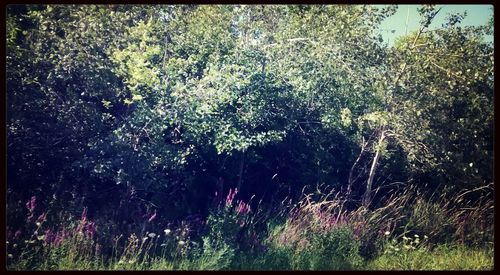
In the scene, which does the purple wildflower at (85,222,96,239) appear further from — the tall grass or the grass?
the grass

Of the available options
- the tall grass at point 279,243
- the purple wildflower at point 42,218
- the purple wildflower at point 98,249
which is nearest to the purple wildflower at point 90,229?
the tall grass at point 279,243

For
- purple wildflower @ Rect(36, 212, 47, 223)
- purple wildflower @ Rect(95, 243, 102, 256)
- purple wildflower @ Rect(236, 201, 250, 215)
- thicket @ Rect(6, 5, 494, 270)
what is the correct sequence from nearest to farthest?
purple wildflower @ Rect(95, 243, 102, 256) < purple wildflower @ Rect(36, 212, 47, 223) < thicket @ Rect(6, 5, 494, 270) < purple wildflower @ Rect(236, 201, 250, 215)

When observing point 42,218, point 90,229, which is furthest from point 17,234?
point 90,229

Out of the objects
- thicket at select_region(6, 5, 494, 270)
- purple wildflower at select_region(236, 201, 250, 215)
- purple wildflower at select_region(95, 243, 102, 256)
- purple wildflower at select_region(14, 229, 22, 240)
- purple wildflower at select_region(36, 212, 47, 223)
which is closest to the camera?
purple wildflower at select_region(14, 229, 22, 240)

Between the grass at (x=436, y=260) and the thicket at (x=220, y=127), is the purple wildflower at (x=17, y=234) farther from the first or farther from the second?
the grass at (x=436, y=260)

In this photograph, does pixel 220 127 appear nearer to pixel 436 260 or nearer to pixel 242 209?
pixel 242 209

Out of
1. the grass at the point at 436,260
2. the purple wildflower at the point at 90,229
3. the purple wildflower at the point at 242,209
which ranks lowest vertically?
the grass at the point at 436,260

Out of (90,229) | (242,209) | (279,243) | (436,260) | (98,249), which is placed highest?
(242,209)

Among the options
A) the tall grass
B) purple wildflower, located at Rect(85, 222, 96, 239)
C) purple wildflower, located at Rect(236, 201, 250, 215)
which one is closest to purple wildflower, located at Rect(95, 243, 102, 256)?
the tall grass

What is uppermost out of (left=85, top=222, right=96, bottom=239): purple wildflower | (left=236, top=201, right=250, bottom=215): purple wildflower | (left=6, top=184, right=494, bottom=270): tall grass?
(left=236, top=201, right=250, bottom=215): purple wildflower

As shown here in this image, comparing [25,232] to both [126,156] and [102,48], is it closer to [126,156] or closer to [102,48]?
[126,156]

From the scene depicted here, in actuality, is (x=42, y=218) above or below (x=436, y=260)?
above

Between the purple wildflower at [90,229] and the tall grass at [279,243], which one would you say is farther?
the purple wildflower at [90,229]

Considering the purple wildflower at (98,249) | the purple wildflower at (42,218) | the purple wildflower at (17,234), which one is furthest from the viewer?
the purple wildflower at (42,218)
